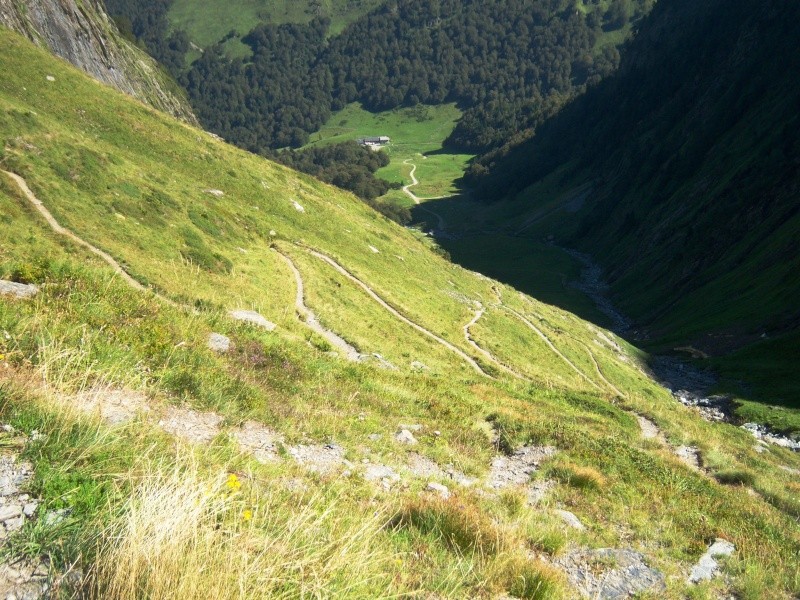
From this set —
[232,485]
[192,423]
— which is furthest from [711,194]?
[232,485]

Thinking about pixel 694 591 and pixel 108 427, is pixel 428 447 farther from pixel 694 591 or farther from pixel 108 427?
pixel 108 427

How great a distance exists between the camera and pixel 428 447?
13945 millimetres

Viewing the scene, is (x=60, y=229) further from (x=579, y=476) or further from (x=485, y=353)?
(x=485, y=353)

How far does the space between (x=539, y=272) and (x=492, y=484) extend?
419ft

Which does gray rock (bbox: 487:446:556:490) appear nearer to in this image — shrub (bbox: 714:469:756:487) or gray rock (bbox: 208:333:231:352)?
gray rock (bbox: 208:333:231:352)

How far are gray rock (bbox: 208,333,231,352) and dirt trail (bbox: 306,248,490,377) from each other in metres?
25.8

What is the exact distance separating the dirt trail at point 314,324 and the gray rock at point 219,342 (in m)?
11.6

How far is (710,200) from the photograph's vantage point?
4269 inches

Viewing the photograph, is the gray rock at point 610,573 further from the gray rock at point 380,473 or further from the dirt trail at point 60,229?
the dirt trail at point 60,229

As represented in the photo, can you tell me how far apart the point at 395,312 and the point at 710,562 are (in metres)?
34.9

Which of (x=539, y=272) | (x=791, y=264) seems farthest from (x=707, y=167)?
(x=791, y=264)

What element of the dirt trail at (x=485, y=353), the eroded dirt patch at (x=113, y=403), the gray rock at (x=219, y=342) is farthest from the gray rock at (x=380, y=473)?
the dirt trail at (x=485, y=353)

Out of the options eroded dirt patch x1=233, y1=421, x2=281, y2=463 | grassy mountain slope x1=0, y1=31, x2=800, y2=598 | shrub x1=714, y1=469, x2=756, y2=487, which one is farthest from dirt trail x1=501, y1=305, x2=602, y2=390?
eroded dirt patch x1=233, y1=421, x2=281, y2=463

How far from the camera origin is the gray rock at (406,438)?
545 inches
